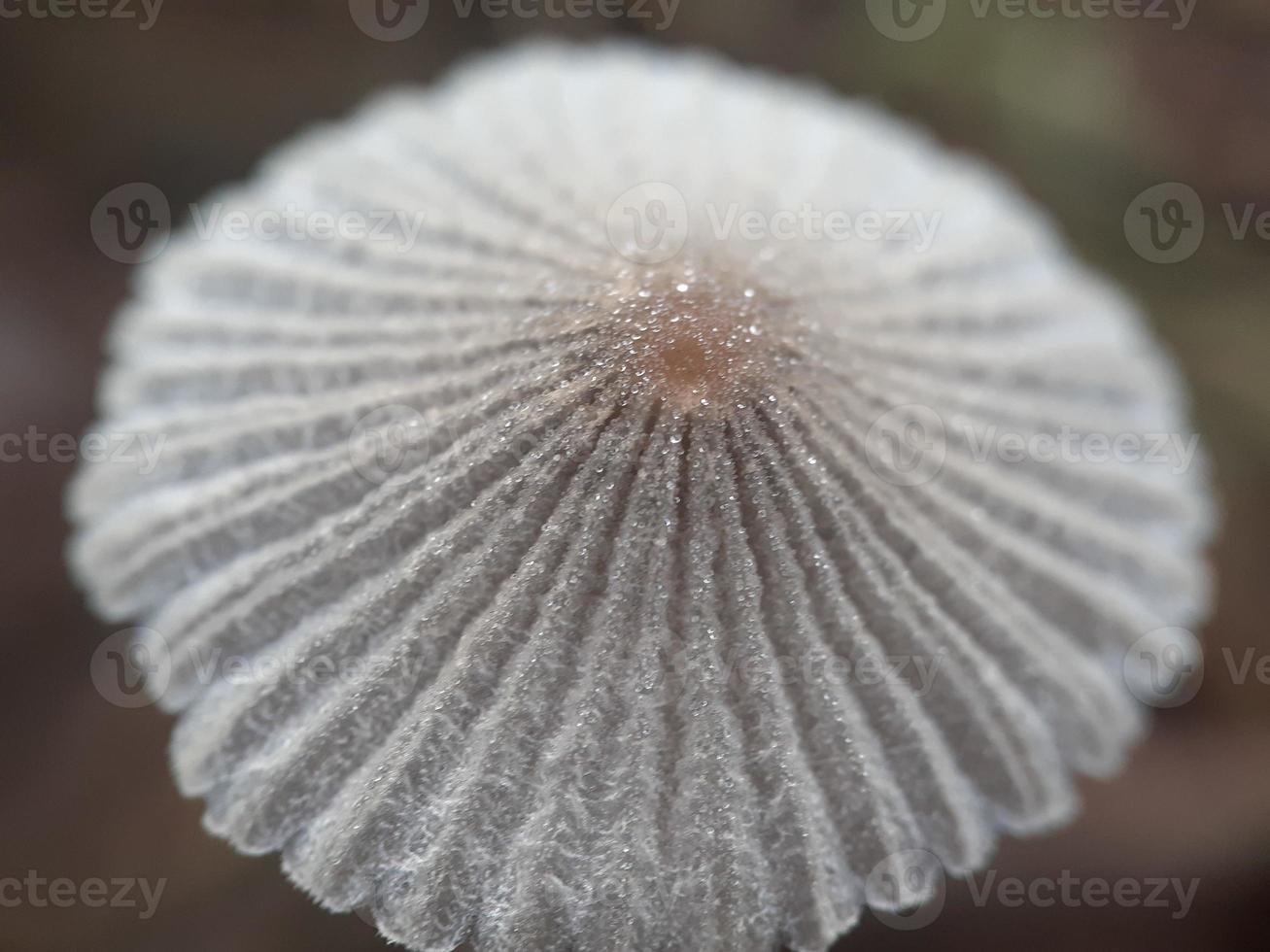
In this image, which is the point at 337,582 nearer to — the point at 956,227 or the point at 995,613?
the point at 995,613

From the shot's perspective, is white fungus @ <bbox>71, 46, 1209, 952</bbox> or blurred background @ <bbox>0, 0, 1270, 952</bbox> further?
blurred background @ <bbox>0, 0, 1270, 952</bbox>

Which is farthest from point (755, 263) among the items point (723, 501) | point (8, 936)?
point (8, 936)

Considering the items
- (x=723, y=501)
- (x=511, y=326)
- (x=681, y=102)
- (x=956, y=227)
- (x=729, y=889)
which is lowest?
(x=729, y=889)

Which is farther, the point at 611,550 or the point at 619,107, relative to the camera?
the point at 619,107

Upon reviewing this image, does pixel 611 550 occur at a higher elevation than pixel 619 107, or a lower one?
lower
